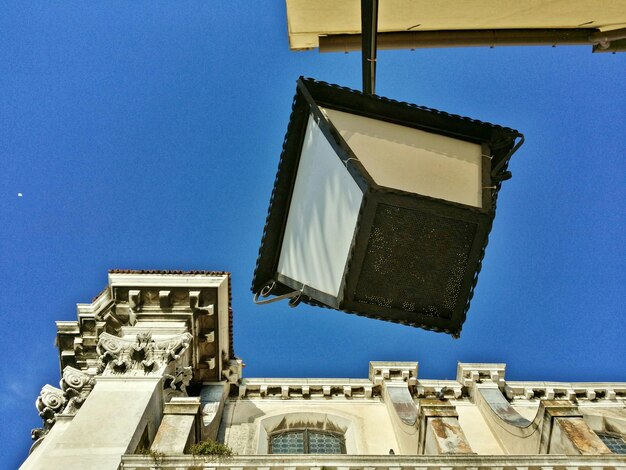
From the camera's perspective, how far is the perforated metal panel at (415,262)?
186 inches

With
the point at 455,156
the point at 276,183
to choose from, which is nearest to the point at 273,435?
the point at 276,183

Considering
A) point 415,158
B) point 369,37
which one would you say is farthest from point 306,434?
point 369,37

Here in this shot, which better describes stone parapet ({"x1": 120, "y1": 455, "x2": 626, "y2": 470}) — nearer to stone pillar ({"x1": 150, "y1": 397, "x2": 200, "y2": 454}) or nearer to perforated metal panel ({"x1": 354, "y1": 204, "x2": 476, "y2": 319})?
stone pillar ({"x1": 150, "y1": 397, "x2": 200, "y2": 454})

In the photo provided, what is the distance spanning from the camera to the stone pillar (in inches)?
451

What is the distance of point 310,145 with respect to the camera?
5.70m

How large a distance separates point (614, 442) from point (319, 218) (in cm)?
1643

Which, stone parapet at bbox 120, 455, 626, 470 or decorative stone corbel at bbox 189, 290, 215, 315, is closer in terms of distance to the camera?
stone parapet at bbox 120, 455, 626, 470

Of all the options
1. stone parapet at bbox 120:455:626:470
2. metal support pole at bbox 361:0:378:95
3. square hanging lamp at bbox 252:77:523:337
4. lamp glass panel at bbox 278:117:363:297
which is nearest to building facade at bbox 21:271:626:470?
stone parapet at bbox 120:455:626:470

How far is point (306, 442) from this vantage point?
16.3 meters

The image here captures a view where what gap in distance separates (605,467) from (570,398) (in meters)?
10.0

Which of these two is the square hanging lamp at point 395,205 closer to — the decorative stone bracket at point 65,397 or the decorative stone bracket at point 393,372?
the decorative stone bracket at point 65,397

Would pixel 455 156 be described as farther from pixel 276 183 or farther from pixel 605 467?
pixel 605 467

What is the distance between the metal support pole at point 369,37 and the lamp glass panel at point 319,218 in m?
0.72

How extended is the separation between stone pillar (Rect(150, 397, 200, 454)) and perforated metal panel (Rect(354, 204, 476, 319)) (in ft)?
26.4
